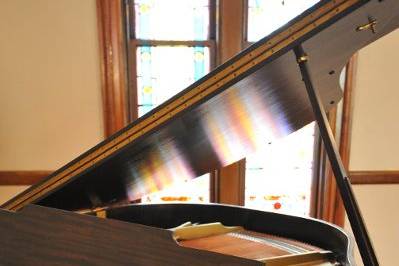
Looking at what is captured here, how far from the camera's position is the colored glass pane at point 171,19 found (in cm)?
258

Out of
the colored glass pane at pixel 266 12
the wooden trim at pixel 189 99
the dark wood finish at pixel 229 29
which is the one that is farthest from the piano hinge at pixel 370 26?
the colored glass pane at pixel 266 12

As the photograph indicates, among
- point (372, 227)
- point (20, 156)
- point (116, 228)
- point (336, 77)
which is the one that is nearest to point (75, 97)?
point (20, 156)

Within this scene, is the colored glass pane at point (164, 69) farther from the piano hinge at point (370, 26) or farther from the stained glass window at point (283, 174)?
the piano hinge at point (370, 26)

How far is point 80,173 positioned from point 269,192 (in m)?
2.05

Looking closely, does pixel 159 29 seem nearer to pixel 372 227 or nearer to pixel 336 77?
pixel 336 77

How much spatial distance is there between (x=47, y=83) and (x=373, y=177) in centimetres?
278

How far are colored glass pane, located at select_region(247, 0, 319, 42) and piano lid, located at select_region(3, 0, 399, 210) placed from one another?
131cm

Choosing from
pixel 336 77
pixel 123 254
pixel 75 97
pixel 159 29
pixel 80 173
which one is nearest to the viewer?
pixel 123 254

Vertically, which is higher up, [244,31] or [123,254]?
[244,31]

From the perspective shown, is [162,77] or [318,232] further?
[162,77]

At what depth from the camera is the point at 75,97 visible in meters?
2.43

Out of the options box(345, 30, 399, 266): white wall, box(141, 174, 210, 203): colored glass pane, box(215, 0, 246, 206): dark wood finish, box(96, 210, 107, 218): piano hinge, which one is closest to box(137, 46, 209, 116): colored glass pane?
box(215, 0, 246, 206): dark wood finish

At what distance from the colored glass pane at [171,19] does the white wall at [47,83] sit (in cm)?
42

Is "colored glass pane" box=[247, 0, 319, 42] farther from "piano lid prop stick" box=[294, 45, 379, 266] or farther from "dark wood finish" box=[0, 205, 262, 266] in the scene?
"dark wood finish" box=[0, 205, 262, 266]
